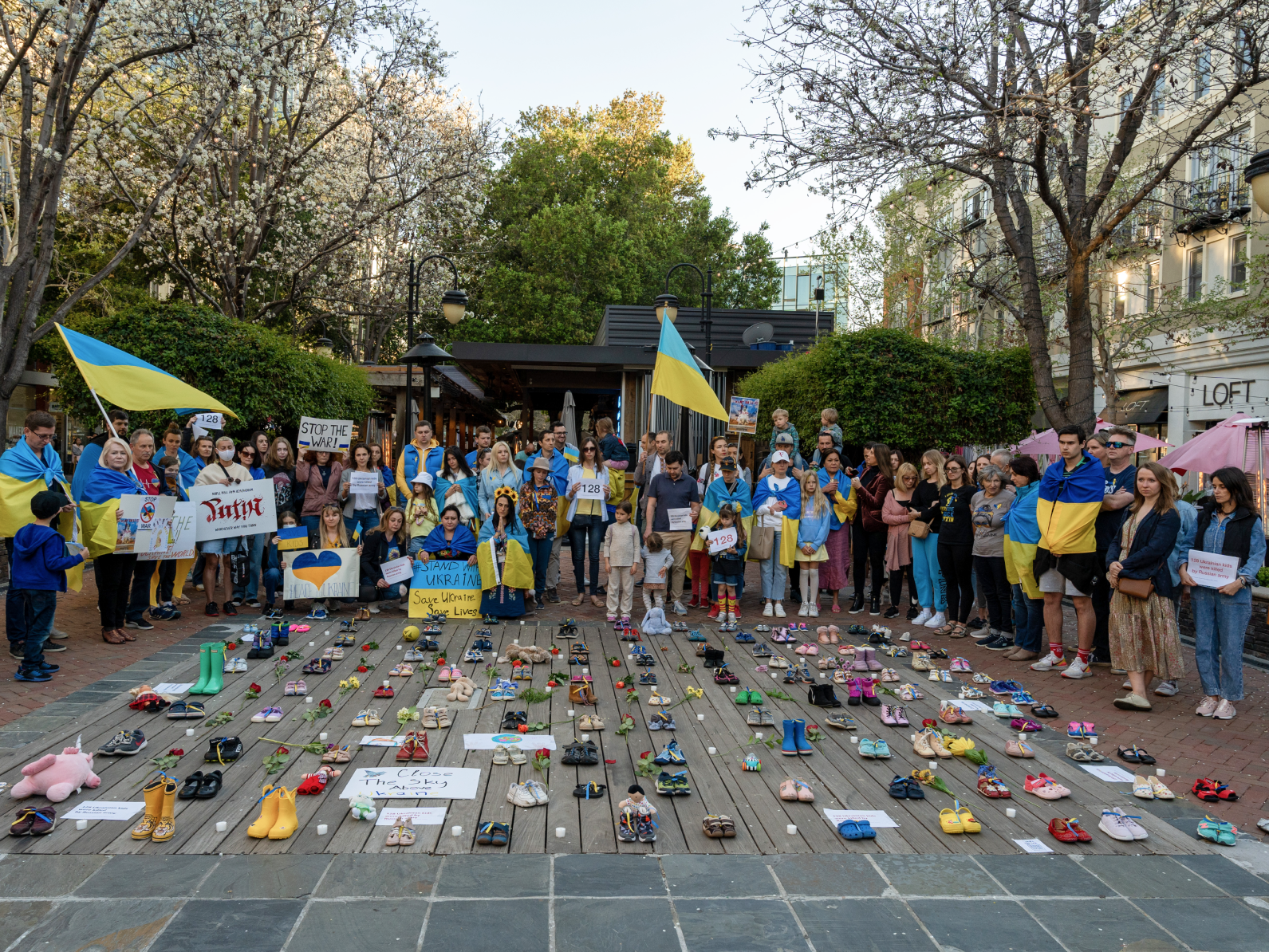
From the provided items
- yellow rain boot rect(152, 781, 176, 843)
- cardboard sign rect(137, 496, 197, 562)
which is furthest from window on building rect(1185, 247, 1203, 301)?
yellow rain boot rect(152, 781, 176, 843)

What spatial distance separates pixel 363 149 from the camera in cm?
1955

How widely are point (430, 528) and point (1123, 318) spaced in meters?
20.9

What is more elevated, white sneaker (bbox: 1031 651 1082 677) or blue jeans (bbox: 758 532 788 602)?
blue jeans (bbox: 758 532 788 602)

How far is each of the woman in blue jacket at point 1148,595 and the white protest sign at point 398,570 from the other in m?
6.54

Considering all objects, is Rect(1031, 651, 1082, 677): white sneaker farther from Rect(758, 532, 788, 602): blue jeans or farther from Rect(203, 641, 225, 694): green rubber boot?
Rect(203, 641, 225, 694): green rubber boot

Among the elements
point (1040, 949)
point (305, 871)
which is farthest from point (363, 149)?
point (1040, 949)

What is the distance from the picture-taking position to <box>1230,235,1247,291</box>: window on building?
70.8 ft

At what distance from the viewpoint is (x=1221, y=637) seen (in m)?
6.57

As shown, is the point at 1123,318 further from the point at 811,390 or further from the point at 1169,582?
the point at 1169,582

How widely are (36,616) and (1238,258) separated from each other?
25.7 metres

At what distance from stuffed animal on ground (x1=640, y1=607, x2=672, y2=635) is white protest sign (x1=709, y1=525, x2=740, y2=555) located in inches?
41.9

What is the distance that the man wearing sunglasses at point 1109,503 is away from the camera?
7488mm

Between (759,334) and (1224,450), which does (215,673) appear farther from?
(759,334)

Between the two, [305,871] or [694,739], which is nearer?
[305,871]
